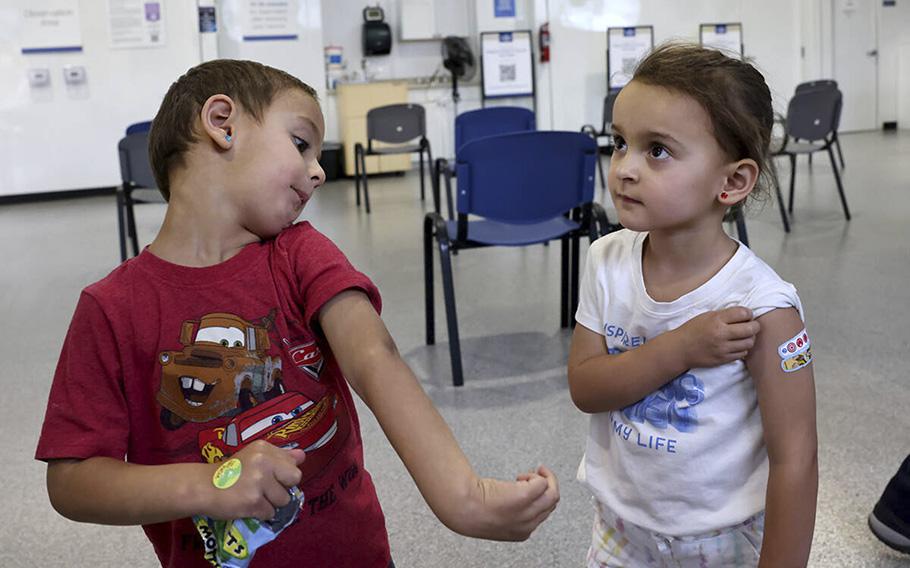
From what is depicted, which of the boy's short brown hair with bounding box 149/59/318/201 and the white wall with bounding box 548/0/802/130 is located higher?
the white wall with bounding box 548/0/802/130

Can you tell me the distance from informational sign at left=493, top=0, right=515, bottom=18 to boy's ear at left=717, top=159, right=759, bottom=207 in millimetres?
8996

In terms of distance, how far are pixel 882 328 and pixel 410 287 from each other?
1.87 meters

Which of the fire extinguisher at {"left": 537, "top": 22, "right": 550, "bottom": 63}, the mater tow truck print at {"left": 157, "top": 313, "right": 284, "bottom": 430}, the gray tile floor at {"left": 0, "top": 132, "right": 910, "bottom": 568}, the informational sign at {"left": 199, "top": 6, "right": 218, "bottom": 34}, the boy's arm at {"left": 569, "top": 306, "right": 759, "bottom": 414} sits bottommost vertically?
the gray tile floor at {"left": 0, "top": 132, "right": 910, "bottom": 568}

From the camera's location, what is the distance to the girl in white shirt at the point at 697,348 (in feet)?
2.86

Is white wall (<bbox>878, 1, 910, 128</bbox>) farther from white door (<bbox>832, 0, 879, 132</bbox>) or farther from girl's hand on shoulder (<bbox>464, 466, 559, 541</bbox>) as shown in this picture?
girl's hand on shoulder (<bbox>464, 466, 559, 541</bbox>)

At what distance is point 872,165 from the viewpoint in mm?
7418

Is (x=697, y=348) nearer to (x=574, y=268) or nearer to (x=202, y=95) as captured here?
(x=202, y=95)

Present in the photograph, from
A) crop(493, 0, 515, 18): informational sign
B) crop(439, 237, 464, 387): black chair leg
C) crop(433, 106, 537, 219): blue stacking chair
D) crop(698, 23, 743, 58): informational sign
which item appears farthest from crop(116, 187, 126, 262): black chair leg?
crop(698, 23, 743, 58): informational sign

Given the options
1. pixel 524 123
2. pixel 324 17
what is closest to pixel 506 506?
pixel 524 123

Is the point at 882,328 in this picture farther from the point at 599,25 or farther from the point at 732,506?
the point at 599,25

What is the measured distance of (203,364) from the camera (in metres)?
0.70

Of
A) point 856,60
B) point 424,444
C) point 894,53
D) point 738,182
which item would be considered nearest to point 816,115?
point 738,182

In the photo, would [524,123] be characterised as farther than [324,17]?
No

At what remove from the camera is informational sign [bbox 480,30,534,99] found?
9.33 meters
